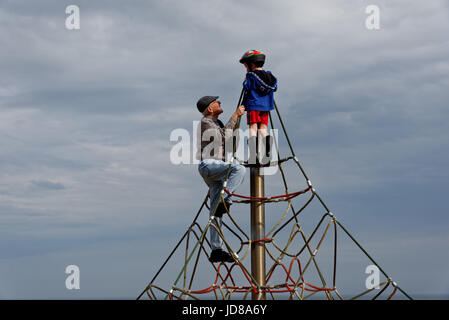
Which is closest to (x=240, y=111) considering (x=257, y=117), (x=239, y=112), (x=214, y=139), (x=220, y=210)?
(x=239, y=112)

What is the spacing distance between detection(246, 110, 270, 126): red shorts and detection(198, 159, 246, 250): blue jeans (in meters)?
1.01

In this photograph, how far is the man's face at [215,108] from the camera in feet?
37.2

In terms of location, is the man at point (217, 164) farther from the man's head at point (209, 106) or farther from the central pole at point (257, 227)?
the central pole at point (257, 227)

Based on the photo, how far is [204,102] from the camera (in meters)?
11.4

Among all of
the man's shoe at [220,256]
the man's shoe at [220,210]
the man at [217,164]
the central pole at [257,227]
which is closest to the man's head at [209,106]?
the man at [217,164]

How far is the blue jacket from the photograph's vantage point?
36.9 feet

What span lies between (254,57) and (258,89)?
668 mm

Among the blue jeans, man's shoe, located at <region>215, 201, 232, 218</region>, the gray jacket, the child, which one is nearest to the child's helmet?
the child

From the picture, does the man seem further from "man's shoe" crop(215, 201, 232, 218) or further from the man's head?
the man's head
